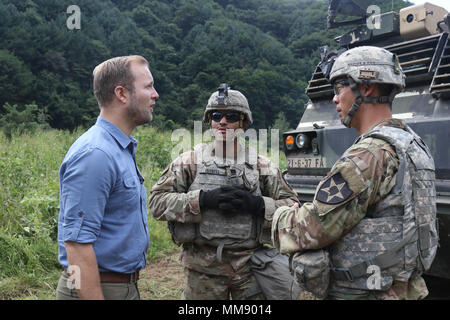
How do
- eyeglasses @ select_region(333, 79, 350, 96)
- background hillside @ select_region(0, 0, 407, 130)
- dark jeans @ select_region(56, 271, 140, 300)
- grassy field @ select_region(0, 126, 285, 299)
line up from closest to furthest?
dark jeans @ select_region(56, 271, 140, 300) < eyeglasses @ select_region(333, 79, 350, 96) < grassy field @ select_region(0, 126, 285, 299) < background hillside @ select_region(0, 0, 407, 130)

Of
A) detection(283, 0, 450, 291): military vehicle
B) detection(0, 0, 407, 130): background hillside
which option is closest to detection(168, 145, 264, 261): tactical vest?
detection(283, 0, 450, 291): military vehicle

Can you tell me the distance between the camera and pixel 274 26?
164 feet

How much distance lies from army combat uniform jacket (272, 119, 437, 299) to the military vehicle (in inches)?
42.9

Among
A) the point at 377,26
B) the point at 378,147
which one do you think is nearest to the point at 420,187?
the point at 378,147

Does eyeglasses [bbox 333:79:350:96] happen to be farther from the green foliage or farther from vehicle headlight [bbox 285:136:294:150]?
the green foliage

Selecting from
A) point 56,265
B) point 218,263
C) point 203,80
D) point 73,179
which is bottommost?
point 56,265

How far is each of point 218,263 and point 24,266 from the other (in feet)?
8.16

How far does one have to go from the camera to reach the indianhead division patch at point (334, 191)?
174 centimetres

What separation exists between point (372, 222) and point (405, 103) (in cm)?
212

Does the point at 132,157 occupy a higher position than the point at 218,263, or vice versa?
the point at 132,157

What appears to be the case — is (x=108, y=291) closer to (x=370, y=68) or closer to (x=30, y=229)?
(x=370, y=68)

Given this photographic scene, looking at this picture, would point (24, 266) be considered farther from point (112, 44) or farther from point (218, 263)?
point (112, 44)

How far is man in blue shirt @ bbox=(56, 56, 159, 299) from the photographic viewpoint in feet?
5.25

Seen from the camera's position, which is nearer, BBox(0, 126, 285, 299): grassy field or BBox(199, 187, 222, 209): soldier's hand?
BBox(199, 187, 222, 209): soldier's hand
